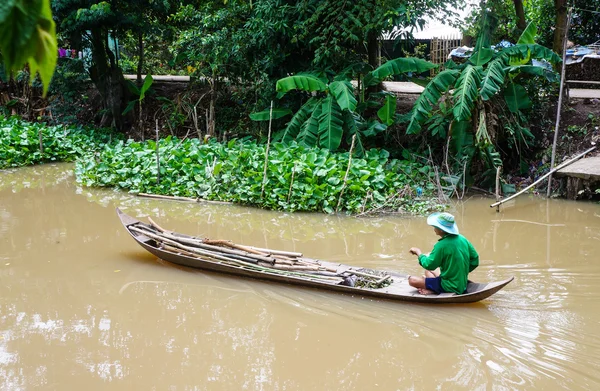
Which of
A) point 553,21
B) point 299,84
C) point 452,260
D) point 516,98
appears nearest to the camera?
point 452,260

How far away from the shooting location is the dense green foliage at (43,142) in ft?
40.8

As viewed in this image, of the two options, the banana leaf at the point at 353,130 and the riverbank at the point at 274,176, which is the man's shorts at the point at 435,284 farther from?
the banana leaf at the point at 353,130

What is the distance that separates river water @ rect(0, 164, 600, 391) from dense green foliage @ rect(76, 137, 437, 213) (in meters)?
0.94

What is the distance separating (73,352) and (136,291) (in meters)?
1.41

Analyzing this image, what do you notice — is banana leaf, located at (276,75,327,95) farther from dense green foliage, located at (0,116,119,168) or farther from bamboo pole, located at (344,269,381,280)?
bamboo pole, located at (344,269,381,280)

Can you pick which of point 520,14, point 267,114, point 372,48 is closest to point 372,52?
point 372,48

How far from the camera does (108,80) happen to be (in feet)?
48.5

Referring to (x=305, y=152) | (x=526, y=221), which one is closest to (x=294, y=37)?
(x=305, y=152)

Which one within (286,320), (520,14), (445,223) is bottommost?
(286,320)

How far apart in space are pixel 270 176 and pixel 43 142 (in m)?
6.53

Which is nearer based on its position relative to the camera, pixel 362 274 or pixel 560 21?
pixel 362 274

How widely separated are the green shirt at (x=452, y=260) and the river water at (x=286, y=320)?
13.4 inches

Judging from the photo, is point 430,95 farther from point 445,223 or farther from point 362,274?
point 445,223

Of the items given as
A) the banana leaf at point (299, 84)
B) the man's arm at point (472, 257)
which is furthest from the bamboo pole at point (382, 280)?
the banana leaf at point (299, 84)
